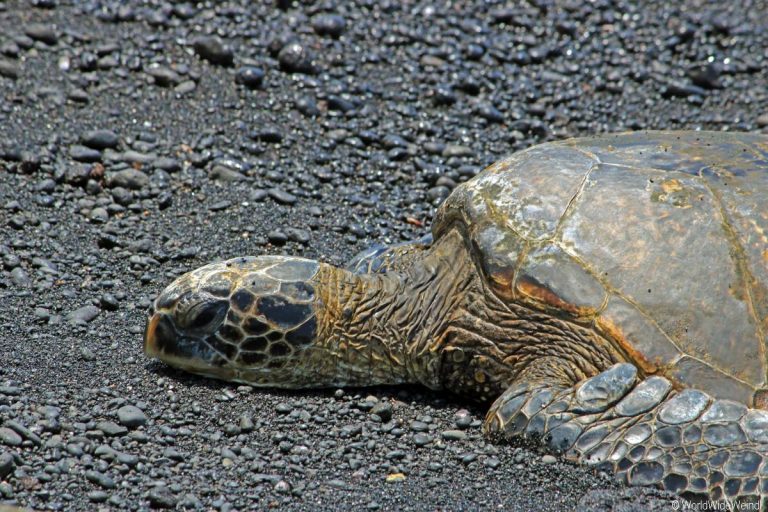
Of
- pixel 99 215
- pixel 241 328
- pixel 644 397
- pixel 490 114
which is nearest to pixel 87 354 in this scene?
pixel 241 328

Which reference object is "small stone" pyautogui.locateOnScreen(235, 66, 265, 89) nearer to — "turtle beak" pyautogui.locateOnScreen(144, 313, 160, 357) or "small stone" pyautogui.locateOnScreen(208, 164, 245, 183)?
"small stone" pyautogui.locateOnScreen(208, 164, 245, 183)

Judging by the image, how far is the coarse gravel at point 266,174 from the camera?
13.3 feet

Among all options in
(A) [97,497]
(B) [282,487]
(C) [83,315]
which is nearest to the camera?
(A) [97,497]

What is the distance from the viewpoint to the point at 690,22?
8586 mm

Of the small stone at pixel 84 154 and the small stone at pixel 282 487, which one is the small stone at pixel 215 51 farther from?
the small stone at pixel 282 487

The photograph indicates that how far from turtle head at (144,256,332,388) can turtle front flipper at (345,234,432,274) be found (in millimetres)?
624

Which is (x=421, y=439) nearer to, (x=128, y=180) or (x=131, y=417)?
(x=131, y=417)

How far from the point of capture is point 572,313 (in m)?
4.34

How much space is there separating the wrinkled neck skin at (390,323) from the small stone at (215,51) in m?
3.14

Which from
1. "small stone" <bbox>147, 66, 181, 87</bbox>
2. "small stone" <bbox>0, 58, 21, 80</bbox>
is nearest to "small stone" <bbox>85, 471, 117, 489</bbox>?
"small stone" <bbox>147, 66, 181, 87</bbox>

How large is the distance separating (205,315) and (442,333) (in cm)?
111

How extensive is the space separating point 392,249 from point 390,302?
1.98 feet

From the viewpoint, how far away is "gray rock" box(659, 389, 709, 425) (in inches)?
159

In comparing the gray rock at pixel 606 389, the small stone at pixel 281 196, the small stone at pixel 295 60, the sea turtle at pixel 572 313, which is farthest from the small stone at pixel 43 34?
the gray rock at pixel 606 389
